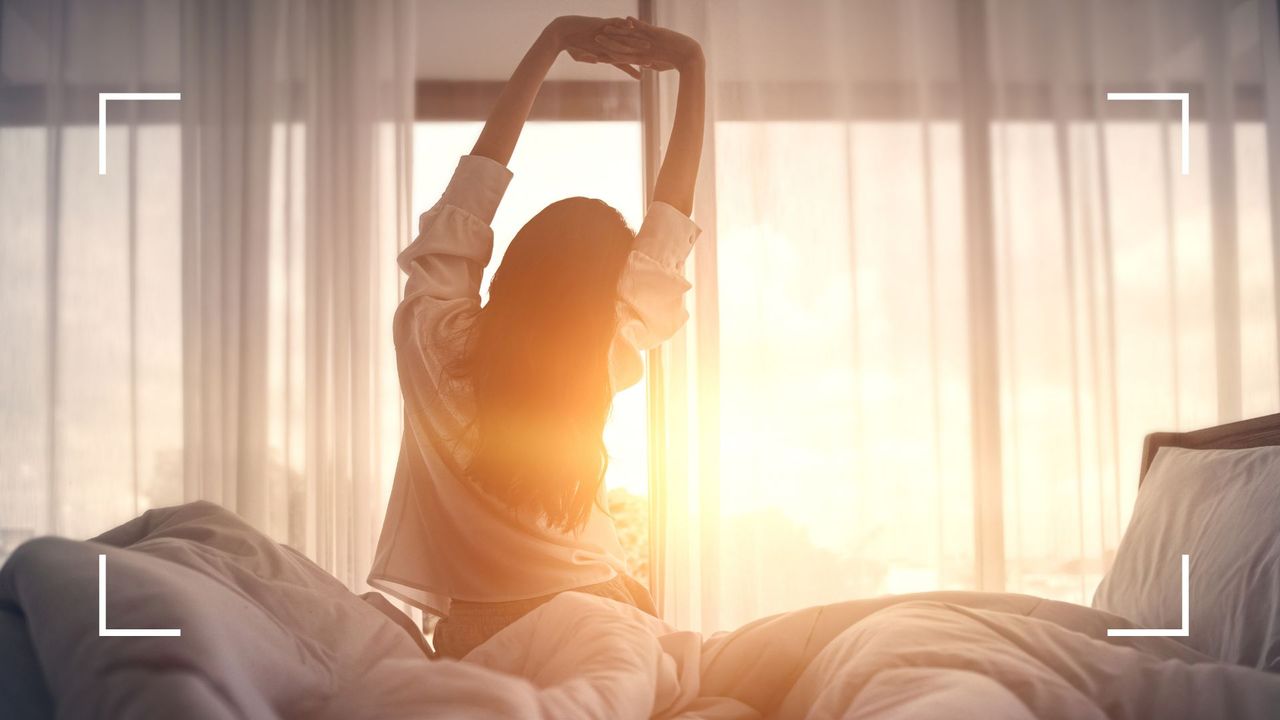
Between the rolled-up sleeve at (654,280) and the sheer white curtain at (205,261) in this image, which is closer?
the rolled-up sleeve at (654,280)

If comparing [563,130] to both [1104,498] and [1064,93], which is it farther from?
[1104,498]

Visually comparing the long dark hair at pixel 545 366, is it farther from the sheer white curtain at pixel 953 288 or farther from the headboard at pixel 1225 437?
the sheer white curtain at pixel 953 288

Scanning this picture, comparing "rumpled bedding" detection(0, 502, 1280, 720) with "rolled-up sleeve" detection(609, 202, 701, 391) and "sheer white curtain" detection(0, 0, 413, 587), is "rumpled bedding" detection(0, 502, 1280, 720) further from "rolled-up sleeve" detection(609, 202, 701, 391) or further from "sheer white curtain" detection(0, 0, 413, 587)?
"sheer white curtain" detection(0, 0, 413, 587)

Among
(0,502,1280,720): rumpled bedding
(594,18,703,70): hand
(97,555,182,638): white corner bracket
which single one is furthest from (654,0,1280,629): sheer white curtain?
(97,555,182,638): white corner bracket

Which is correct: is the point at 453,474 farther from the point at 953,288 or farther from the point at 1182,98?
the point at 1182,98

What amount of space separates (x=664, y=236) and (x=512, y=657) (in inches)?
26.6

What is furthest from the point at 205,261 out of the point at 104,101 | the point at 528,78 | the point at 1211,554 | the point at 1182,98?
the point at 1182,98

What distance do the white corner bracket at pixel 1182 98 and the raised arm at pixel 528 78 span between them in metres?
2.16

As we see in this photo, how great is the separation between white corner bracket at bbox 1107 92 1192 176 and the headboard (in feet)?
5.27

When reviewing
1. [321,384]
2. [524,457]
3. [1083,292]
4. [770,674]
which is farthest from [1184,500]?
[321,384]

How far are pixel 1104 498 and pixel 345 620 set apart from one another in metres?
2.60

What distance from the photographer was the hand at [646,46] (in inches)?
56.1

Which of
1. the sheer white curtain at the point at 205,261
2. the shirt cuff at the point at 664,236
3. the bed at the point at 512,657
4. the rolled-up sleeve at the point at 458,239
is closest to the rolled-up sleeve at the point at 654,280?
the shirt cuff at the point at 664,236

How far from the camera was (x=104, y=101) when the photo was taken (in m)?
2.71
